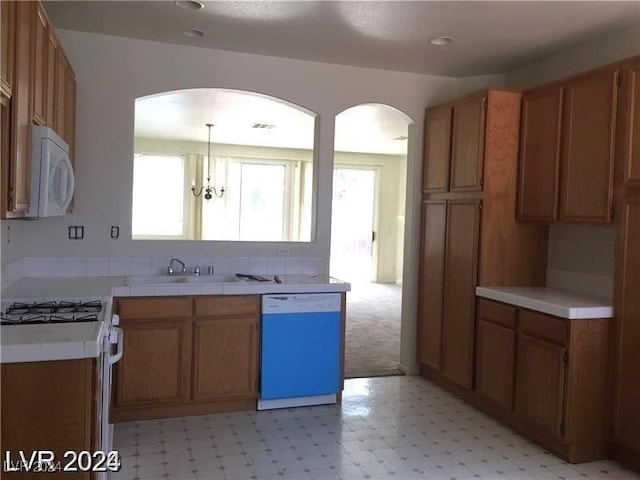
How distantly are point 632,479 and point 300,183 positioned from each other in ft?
25.6

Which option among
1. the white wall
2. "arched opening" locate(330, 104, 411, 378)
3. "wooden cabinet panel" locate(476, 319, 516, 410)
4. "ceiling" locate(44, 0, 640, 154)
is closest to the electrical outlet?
"wooden cabinet panel" locate(476, 319, 516, 410)

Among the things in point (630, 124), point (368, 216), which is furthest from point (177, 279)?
point (368, 216)

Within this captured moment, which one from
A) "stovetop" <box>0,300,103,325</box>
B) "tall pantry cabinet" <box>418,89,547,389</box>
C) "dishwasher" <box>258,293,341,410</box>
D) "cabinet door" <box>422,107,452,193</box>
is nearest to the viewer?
"stovetop" <box>0,300,103,325</box>

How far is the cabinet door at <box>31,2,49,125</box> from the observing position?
235 cm

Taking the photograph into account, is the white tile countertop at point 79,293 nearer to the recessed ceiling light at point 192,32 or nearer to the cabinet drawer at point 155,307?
the cabinet drawer at point 155,307

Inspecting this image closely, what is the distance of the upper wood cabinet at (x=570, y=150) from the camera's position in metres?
3.14

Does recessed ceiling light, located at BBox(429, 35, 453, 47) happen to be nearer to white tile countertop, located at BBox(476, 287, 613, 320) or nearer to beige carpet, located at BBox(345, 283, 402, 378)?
white tile countertop, located at BBox(476, 287, 613, 320)

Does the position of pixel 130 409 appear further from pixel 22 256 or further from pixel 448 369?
pixel 448 369

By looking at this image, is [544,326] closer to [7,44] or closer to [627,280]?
[627,280]

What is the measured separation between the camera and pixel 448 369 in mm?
4184

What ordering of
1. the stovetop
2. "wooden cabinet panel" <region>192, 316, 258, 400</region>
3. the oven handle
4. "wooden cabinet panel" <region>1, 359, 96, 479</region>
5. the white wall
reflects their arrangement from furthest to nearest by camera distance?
"wooden cabinet panel" <region>192, 316, 258, 400</region> < the white wall < the oven handle < the stovetop < "wooden cabinet panel" <region>1, 359, 96, 479</region>

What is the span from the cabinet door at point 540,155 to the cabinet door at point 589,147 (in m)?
0.07

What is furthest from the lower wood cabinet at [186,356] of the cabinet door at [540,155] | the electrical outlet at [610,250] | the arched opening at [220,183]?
the arched opening at [220,183]

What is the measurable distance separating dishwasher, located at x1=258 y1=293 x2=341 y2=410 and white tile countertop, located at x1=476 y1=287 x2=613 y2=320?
43.9 inches
